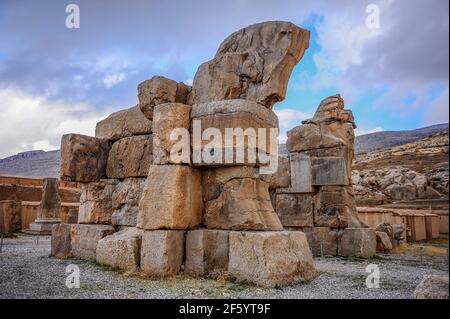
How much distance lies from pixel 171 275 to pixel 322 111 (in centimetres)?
563

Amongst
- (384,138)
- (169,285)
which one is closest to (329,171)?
(169,285)

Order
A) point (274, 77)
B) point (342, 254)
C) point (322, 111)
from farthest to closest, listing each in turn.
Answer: point (322, 111), point (342, 254), point (274, 77)

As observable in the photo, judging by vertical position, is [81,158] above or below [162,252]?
above

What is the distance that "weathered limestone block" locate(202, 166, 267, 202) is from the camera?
4.86m

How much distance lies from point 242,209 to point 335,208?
3799 millimetres

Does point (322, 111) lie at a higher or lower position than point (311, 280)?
higher

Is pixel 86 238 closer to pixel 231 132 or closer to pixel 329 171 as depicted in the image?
pixel 231 132

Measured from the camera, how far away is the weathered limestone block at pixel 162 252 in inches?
180

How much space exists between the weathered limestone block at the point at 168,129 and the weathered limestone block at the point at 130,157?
3.47ft

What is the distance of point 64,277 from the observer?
4.55m

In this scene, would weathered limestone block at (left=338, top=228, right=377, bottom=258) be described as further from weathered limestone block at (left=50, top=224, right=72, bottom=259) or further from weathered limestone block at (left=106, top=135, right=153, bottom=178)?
weathered limestone block at (left=50, top=224, right=72, bottom=259)

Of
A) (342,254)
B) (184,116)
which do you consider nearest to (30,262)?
(184,116)

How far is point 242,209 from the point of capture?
467 centimetres
